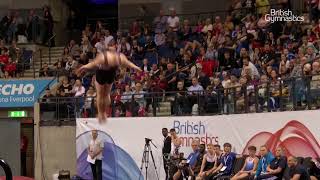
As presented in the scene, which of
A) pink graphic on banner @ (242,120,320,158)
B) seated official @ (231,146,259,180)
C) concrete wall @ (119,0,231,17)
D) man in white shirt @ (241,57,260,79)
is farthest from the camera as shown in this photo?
concrete wall @ (119,0,231,17)

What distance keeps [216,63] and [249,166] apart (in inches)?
211

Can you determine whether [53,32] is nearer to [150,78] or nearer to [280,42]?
[150,78]

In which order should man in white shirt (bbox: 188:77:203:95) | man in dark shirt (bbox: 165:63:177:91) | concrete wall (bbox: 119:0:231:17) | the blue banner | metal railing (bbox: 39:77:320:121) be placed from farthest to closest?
concrete wall (bbox: 119:0:231:17)
the blue banner
man in dark shirt (bbox: 165:63:177:91)
man in white shirt (bbox: 188:77:203:95)
metal railing (bbox: 39:77:320:121)

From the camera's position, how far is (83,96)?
21.0m

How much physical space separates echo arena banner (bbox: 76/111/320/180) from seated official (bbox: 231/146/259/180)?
482 millimetres

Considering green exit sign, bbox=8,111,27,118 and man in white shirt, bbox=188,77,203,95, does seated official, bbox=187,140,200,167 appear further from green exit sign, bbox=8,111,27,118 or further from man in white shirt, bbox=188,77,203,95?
green exit sign, bbox=8,111,27,118

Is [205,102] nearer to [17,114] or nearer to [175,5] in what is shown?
[17,114]

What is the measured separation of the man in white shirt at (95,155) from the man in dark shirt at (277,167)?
270 inches

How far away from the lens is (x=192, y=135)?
17625 mm

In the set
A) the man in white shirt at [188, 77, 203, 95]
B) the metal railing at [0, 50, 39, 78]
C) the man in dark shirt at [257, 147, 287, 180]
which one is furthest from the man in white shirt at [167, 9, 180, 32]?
the man in dark shirt at [257, 147, 287, 180]

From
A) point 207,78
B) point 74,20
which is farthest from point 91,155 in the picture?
point 74,20

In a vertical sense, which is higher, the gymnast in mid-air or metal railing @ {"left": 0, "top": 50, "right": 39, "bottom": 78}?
metal railing @ {"left": 0, "top": 50, "right": 39, "bottom": 78}

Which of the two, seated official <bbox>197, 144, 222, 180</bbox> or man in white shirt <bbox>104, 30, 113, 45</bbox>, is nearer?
seated official <bbox>197, 144, 222, 180</bbox>

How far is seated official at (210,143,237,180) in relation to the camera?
15.7 metres
